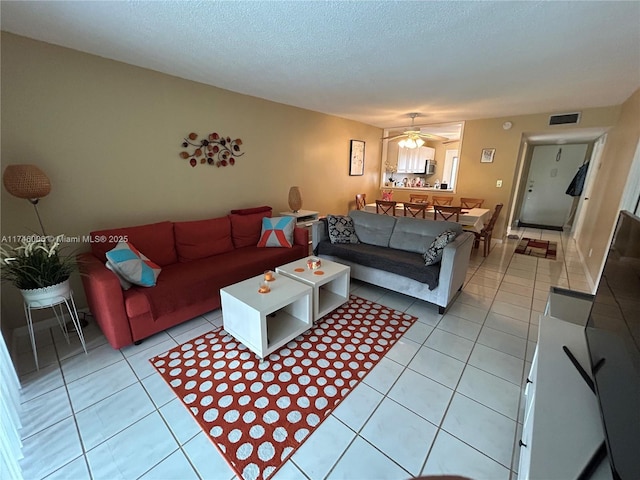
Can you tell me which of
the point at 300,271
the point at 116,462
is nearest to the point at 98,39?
the point at 300,271

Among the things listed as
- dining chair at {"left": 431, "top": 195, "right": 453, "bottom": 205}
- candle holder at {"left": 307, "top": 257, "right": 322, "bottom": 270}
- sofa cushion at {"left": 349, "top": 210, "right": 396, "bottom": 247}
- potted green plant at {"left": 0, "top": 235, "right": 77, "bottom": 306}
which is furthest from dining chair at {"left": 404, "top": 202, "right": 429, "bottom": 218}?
potted green plant at {"left": 0, "top": 235, "right": 77, "bottom": 306}

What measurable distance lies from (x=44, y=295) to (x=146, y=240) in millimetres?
838

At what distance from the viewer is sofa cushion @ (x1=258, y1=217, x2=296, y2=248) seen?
10.8 ft

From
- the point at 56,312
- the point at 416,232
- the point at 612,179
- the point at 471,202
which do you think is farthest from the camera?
the point at 471,202

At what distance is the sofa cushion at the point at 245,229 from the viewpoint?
3246mm

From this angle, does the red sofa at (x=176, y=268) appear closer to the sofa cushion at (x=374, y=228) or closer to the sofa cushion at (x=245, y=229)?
the sofa cushion at (x=245, y=229)

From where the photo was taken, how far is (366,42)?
2.09 m

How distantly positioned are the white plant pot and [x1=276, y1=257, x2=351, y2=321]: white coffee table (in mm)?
1603

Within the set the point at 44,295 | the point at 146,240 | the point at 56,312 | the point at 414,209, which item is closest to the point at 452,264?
the point at 414,209

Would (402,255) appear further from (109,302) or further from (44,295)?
(44,295)

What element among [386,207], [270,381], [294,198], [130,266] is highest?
[294,198]

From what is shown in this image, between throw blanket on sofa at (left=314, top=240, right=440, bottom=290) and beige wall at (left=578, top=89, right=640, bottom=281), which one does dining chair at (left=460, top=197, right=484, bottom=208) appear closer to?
beige wall at (left=578, top=89, right=640, bottom=281)

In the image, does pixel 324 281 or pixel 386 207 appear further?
pixel 386 207

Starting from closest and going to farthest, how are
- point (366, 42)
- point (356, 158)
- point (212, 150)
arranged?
point (366, 42) < point (212, 150) < point (356, 158)
